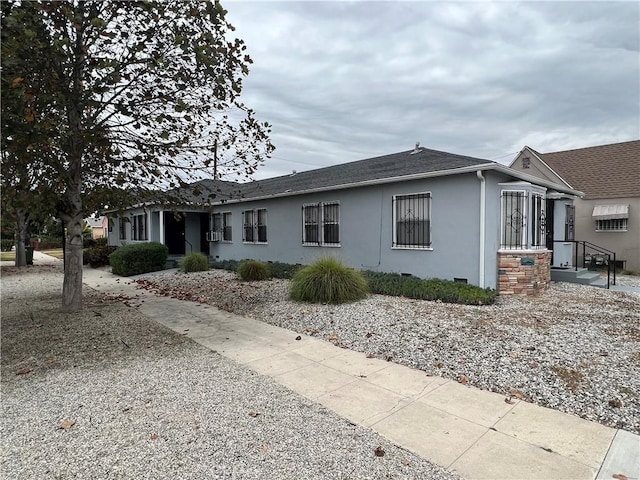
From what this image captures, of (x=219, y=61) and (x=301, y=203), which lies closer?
(x=219, y=61)

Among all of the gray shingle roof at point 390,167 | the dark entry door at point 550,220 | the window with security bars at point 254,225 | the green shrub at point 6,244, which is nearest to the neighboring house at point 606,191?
the dark entry door at point 550,220

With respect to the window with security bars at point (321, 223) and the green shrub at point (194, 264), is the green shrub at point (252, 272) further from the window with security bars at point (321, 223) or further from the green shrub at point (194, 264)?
the green shrub at point (194, 264)

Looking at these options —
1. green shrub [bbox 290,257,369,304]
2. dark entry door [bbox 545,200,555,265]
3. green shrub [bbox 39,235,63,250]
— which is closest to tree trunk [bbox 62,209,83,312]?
green shrub [bbox 290,257,369,304]

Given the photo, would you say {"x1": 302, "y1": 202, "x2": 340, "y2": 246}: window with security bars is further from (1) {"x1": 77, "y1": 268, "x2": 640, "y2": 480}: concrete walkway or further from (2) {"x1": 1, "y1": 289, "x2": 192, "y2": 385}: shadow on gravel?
(1) {"x1": 77, "y1": 268, "x2": 640, "y2": 480}: concrete walkway

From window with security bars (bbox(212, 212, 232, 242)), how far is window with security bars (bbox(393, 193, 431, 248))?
867 cm

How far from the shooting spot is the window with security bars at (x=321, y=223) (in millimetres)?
11781

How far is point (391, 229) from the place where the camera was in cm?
1018

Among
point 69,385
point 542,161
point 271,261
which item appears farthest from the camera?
point 542,161

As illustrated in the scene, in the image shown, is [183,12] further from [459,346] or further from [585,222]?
[585,222]

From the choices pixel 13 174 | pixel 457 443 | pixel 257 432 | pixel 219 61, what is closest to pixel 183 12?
pixel 219 61

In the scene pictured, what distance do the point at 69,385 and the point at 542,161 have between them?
20.0 meters

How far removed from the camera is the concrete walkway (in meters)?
2.58

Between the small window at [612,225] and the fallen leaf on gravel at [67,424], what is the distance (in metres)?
18.5

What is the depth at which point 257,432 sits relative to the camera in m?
2.97
